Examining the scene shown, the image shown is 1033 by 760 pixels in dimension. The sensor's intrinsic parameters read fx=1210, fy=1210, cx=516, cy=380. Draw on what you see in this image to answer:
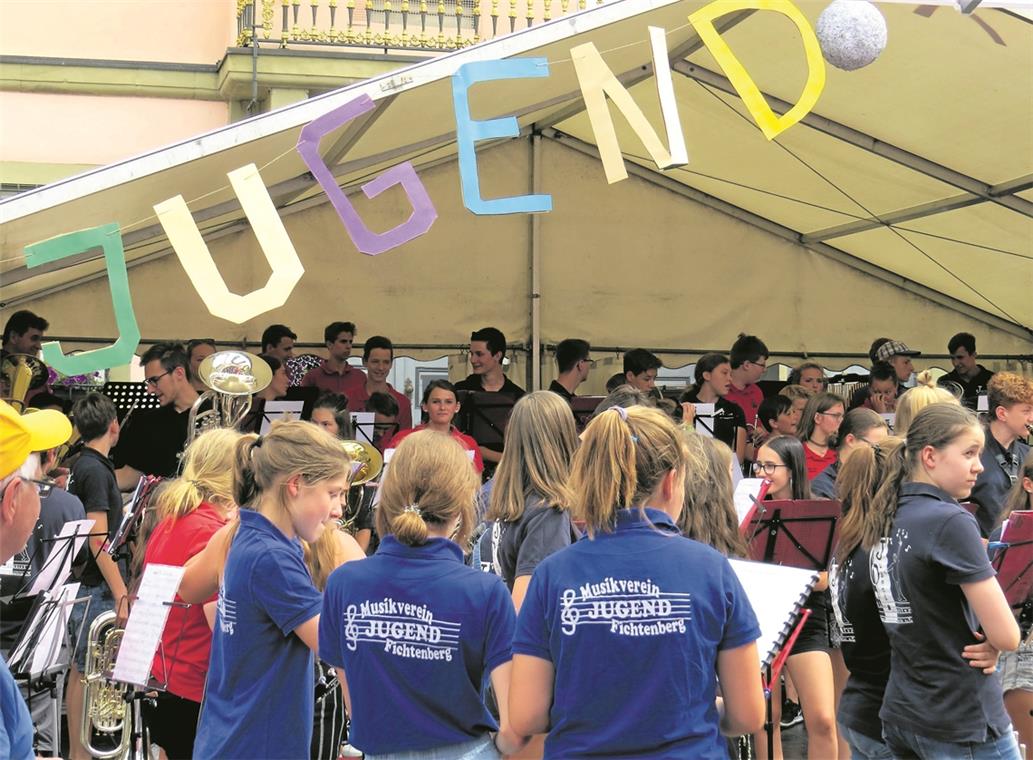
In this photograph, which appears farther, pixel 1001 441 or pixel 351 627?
pixel 1001 441

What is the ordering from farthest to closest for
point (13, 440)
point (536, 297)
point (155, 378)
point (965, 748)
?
point (536, 297) → point (155, 378) → point (965, 748) → point (13, 440)

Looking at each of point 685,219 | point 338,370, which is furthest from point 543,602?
point 685,219

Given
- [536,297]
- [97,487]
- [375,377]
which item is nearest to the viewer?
[97,487]

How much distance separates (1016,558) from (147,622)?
10.8ft

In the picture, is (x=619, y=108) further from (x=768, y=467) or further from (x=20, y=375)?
(x=20, y=375)

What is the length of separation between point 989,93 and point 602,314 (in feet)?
14.0

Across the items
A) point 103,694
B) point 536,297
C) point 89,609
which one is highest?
point 536,297

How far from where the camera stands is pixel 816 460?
22.0 ft

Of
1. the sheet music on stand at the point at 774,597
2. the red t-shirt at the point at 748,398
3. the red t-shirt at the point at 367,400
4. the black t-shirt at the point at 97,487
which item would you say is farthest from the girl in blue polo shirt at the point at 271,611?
the red t-shirt at the point at 748,398

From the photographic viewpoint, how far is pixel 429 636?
2867 millimetres

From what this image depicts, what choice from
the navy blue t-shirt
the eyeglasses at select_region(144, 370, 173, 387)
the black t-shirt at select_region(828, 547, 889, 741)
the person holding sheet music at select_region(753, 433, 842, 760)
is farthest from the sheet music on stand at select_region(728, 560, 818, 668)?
the eyeglasses at select_region(144, 370, 173, 387)

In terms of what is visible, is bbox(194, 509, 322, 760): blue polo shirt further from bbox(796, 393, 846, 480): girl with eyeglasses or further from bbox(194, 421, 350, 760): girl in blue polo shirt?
bbox(796, 393, 846, 480): girl with eyeglasses

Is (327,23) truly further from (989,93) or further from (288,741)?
(288,741)

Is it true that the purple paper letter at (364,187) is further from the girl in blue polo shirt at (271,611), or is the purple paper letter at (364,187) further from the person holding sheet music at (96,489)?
the girl in blue polo shirt at (271,611)
